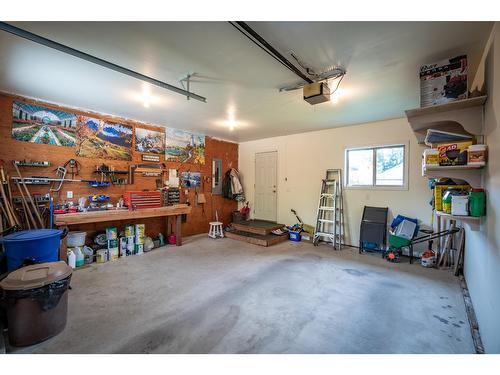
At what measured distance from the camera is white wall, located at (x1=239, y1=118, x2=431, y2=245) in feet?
14.5

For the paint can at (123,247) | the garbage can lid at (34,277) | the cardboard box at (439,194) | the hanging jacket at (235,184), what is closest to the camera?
the garbage can lid at (34,277)

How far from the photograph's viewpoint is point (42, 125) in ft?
12.3

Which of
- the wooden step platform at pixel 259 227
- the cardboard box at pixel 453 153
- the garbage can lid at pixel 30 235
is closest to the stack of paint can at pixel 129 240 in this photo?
the garbage can lid at pixel 30 235

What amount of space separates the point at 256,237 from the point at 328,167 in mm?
2448

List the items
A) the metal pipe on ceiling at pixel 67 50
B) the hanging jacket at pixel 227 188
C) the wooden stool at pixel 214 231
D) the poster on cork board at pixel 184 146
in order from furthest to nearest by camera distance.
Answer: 1. the hanging jacket at pixel 227 188
2. the wooden stool at pixel 214 231
3. the poster on cork board at pixel 184 146
4. the metal pipe on ceiling at pixel 67 50

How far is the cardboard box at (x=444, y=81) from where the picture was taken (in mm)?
2162

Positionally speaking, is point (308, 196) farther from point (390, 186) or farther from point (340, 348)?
point (340, 348)

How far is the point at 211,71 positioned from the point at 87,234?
3720 mm

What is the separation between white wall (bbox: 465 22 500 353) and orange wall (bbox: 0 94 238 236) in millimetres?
5266

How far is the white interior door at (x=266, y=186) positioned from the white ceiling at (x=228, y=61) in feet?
8.56

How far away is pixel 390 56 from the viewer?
7.56ft

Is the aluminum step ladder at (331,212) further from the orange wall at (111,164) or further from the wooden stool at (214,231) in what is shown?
the orange wall at (111,164)
